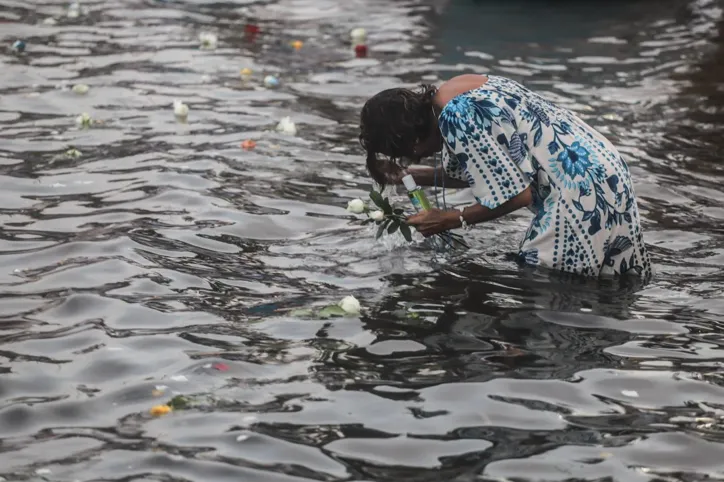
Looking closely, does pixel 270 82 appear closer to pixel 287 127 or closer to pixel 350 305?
pixel 287 127

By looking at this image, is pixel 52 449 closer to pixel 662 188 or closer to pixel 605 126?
pixel 662 188

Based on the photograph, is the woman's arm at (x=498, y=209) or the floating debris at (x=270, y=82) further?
the floating debris at (x=270, y=82)

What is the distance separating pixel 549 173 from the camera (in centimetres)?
588

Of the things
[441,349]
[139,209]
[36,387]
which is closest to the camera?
[36,387]

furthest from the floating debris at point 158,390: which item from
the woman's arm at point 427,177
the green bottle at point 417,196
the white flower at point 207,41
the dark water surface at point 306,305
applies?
the white flower at point 207,41

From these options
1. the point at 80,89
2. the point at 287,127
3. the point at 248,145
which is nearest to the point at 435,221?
the point at 248,145

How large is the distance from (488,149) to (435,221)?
56cm

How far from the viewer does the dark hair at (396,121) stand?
5492 mm

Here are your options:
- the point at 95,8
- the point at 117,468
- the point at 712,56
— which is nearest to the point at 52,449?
the point at 117,468

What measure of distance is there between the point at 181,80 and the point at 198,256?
16.7 feet

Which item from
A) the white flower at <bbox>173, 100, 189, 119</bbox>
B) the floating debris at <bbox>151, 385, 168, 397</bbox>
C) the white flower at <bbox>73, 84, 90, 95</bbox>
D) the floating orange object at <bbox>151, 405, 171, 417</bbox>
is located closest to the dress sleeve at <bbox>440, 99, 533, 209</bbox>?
the floating debris at <bbox>151, 385, 168, 397</bbox>

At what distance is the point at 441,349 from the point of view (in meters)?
Answer: 5.28

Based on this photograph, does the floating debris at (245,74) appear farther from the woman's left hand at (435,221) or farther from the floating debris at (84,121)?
the woman's left hand at (435,221)

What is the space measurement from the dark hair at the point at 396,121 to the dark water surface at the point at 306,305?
925 millimetres
